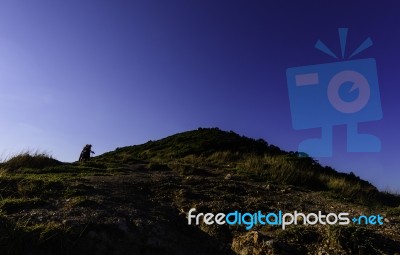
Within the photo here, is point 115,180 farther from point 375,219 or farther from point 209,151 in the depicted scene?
point 209,151

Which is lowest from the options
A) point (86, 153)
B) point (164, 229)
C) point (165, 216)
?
point (164, 229)

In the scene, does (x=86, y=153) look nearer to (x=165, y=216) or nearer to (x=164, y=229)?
(x=165, y=216)

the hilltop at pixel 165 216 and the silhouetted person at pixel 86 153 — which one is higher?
the silhouetted person at pixel 86 153

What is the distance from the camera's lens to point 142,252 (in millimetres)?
6020

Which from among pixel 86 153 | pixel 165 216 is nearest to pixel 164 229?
pixel 165 216

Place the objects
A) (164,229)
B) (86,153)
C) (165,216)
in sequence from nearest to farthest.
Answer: (164,229), (165,216), (86,153)

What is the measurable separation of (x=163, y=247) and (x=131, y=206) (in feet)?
5.57

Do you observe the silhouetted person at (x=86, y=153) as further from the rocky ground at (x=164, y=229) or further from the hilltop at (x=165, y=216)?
the rocky ground at (x=164, y=229)

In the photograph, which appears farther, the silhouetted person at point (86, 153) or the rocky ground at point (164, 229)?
the silhouetted person at point (86, 153)

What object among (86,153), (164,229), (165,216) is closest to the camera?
(164,229)

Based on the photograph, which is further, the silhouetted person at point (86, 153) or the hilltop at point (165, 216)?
the silhouetted person at point (86, 153)

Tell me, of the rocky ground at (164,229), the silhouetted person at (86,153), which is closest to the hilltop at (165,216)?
the rocky ground at (164,229)

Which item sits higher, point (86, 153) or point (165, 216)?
point (86, 153)

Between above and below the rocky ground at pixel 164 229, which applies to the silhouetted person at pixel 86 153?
above
